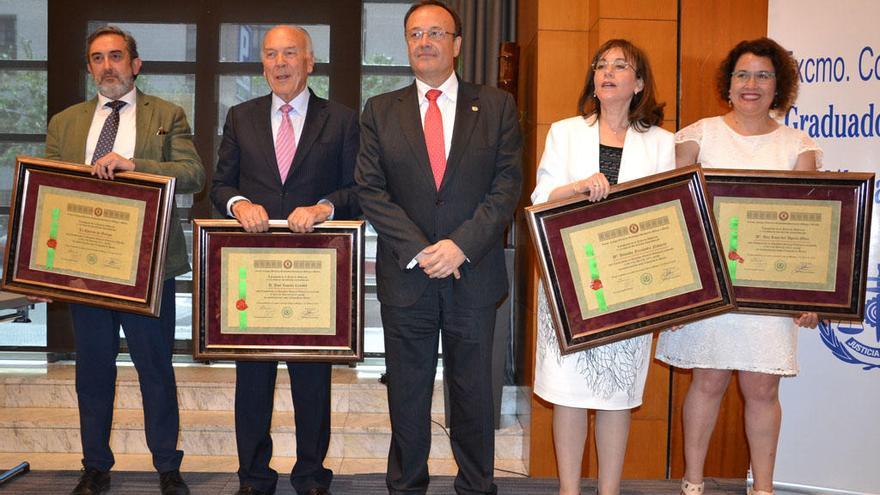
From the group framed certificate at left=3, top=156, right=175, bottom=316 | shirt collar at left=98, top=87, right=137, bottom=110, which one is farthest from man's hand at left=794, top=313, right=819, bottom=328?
shirt collar at left=98, top=87, right=137, bottom=110

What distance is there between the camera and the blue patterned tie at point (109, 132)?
321 cm

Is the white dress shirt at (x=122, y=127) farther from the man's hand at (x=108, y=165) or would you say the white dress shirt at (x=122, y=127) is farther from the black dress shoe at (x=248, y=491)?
the black dress shoe at (x=248, y=491)

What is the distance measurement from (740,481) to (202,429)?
10.5ft

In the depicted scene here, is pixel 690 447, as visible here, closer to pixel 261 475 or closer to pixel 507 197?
pixel 507 197

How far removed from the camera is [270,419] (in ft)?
10.2

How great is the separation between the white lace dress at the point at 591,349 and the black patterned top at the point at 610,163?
2 centimetres

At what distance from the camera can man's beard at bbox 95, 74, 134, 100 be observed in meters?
3.21

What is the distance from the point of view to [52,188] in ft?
10.1

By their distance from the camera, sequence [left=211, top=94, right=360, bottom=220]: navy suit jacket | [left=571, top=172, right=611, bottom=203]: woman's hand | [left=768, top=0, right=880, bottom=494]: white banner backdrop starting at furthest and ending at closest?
[left=768, top=0, right=880, bottom=494]: white banner backdrop, [left=211, top=94, right=360, bottom=220]: navy suit jacket, [left=571, top=172, right=611, bottom=203]: woman's hand

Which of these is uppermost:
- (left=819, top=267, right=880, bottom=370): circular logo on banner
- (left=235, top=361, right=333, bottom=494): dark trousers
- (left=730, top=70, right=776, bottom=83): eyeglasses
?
(left=730, top=70, right=776, bottom=83): eyeglasses

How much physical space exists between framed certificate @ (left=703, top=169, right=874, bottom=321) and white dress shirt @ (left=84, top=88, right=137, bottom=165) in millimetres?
2173

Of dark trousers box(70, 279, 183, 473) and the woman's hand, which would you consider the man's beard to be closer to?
dark trousers box(70, 279, 183, 473)

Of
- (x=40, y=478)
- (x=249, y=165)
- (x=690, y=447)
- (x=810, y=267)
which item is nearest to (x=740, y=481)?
(x=690, y=447)

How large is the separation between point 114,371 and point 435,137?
1575 mm
